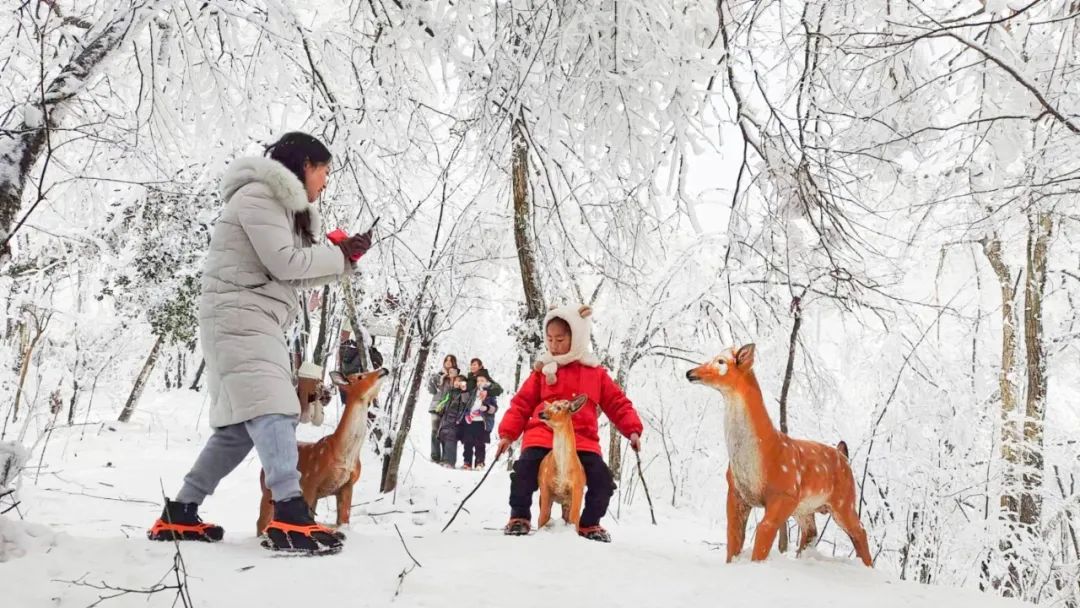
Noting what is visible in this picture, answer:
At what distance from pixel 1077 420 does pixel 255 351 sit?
1146 centimetres

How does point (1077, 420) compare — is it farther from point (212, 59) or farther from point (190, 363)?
point (190, 363)

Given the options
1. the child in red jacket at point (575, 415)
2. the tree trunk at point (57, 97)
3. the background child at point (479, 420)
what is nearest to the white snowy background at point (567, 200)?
the tree trunk at point (57, 97)

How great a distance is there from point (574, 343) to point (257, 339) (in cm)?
146

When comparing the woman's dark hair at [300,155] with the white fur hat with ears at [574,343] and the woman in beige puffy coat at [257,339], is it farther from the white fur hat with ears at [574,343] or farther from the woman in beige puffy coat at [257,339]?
the white fur hat with ears at [574,343]

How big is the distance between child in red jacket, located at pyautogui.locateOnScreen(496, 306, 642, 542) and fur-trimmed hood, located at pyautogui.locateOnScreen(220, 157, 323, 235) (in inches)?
52.2

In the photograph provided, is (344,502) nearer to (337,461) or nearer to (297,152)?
(337,461)

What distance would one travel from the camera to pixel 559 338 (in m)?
3.31

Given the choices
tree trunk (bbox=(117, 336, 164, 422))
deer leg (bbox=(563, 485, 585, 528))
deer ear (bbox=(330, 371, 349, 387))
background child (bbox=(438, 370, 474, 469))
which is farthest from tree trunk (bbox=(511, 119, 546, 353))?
tree trunk (bbox=(117, 336, 164, 422))

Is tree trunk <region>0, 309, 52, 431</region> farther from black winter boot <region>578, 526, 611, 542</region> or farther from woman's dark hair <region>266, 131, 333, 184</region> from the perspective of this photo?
black winter boot <region>578, 526, 611, 542</region>

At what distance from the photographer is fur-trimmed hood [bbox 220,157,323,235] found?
2502 millimetres

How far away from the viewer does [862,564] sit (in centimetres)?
265

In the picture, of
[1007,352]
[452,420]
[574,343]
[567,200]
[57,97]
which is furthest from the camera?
[452,420]

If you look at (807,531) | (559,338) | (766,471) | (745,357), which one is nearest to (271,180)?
(559,338)

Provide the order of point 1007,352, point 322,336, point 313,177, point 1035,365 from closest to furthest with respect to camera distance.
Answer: point 313,177, point 322,336, point 1035,365, point 1007,352
